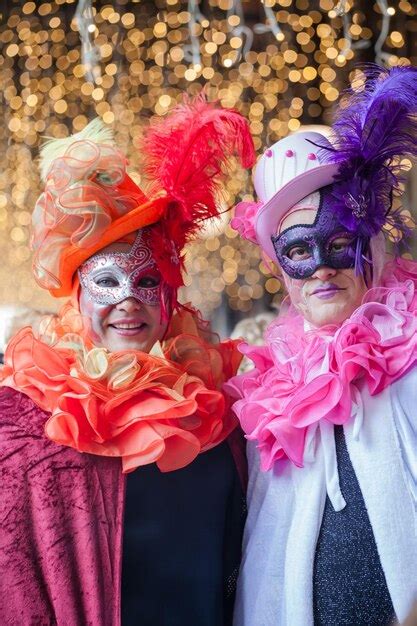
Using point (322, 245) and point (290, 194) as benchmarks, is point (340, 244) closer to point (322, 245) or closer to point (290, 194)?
point (322, 245)

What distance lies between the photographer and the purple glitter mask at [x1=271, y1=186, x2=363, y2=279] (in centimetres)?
228

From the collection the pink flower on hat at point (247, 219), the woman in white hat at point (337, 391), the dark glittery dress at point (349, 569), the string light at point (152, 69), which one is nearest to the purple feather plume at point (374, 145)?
the woman in white hat at point (337, 391)

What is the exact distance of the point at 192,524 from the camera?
7.69 ft

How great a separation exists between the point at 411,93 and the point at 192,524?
1176mm

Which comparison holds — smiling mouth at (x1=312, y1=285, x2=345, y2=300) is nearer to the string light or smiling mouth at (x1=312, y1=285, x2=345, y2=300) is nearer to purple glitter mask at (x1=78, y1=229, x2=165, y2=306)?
purple glitter mask at (x1=78, y1=229, x2=165, y2=306)

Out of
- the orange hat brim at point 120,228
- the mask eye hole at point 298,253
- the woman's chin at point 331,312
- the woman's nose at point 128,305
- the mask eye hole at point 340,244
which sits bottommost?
the woman's chin at point 331,312

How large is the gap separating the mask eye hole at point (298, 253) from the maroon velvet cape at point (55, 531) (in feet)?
2.25

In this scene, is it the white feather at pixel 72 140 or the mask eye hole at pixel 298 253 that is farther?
the white feather at pixel 72 140

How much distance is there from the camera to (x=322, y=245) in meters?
2.29

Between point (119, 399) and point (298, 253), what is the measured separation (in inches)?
22.5

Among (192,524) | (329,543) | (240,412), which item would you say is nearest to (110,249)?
(240,412)

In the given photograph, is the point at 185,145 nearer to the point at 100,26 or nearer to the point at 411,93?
the point at 411,93

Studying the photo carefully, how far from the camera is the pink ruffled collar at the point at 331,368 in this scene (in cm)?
215

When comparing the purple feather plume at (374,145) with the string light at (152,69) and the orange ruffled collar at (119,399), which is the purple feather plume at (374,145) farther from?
the string light at (152,69)
